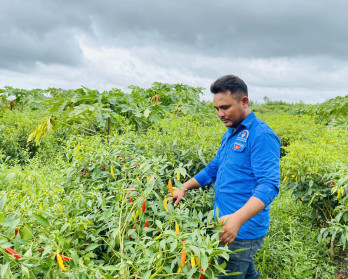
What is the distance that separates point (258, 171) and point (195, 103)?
4756 millimetres

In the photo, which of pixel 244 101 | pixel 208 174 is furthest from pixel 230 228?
pixel 244 101

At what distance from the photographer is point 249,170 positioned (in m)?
1.92

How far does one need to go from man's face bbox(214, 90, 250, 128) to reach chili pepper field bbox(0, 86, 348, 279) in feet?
1.22

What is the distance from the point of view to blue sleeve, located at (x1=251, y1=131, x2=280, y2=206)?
1698mm

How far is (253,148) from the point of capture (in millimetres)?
1850

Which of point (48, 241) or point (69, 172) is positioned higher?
point (69, 172)

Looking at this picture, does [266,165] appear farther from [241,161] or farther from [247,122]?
[247,122]

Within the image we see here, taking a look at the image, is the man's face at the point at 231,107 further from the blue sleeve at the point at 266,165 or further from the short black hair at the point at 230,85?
the blue sleeve at the point at 266,165

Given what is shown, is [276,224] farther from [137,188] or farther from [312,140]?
[137,188]

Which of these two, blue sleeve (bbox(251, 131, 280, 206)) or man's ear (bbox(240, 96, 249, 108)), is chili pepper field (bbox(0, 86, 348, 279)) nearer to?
blue sleeve (bbox(251, 131, 280, 206))

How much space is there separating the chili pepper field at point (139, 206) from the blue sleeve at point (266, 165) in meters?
0.32

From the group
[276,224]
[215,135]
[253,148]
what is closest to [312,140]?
[276,224]

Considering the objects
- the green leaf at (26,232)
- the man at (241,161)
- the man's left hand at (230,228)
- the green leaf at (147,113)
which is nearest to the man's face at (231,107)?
the man at (241,161)

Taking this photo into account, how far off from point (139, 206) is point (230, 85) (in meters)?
0.90
